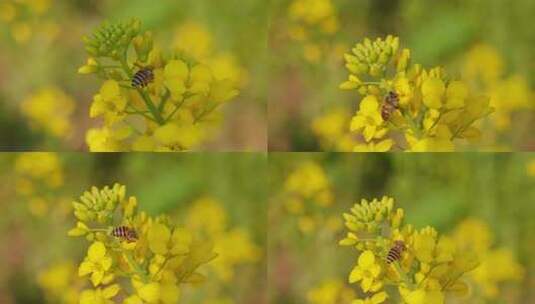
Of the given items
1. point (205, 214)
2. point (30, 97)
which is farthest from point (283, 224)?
point (30, 97)

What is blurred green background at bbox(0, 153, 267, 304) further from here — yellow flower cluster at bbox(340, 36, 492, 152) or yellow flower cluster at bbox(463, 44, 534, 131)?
yellow flower cluster at bbox(463, 44, 534, 131)

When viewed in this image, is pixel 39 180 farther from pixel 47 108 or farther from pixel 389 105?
pixel 389 105

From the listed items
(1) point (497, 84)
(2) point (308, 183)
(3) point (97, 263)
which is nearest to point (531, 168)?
(1) point (497, 84)

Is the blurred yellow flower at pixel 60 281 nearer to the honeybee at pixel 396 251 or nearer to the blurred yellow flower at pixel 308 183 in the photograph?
the blurred yellow flower at pixel 308 183

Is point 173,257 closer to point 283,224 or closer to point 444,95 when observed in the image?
point 283,224

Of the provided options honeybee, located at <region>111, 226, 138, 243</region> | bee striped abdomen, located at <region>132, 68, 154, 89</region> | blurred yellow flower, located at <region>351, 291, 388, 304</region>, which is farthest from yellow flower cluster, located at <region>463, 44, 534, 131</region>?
Result: honeybee, located at <region>111, 226, 138, 243</region>

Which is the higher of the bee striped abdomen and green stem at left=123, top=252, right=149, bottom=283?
the bee striped abdomen

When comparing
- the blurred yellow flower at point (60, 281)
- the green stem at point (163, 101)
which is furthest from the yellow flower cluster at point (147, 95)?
the blurred yellow flower at point (60, 281)
